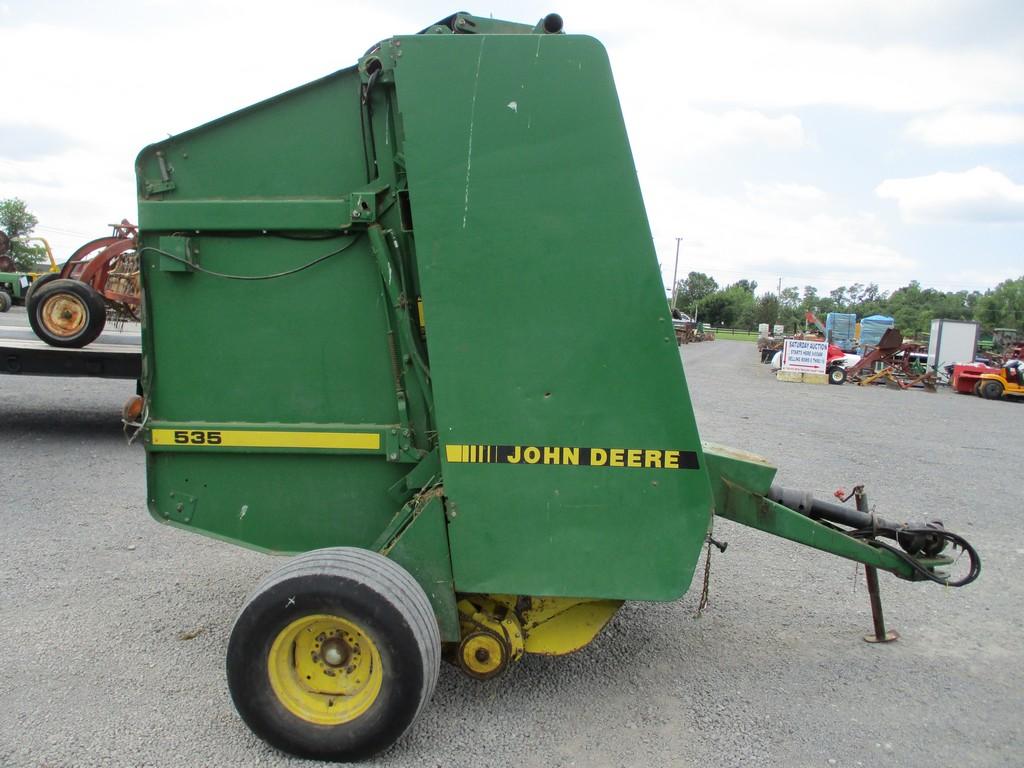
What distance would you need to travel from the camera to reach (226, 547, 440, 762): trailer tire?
2.70 meters

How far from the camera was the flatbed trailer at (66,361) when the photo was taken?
8.05 meters

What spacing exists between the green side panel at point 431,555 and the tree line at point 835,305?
70.2 m

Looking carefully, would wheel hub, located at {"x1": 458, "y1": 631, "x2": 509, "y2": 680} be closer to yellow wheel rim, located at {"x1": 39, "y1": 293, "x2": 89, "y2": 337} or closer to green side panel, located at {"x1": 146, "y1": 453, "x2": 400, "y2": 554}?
green side panel, located at {"x1": 146, "y1": 453, "x2": 400, "y2": 554}

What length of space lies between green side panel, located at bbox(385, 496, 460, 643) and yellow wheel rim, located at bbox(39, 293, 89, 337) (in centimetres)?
711

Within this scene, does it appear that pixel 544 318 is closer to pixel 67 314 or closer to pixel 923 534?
pixel 923 534

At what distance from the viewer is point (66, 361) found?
814 cm

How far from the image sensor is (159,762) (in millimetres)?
2734

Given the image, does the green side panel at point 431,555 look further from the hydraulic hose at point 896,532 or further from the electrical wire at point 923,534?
the electrical wire at point 923,534

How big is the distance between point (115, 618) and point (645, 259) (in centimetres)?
346

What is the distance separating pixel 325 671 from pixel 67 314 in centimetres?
728

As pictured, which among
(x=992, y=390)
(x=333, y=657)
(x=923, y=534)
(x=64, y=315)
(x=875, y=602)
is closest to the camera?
(x=333, y=657)

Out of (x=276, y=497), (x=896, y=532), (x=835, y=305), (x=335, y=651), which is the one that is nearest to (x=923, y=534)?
(x=896, y=532)

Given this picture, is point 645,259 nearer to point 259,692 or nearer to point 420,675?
point 420,675

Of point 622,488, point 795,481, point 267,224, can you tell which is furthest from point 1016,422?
point 267,224
